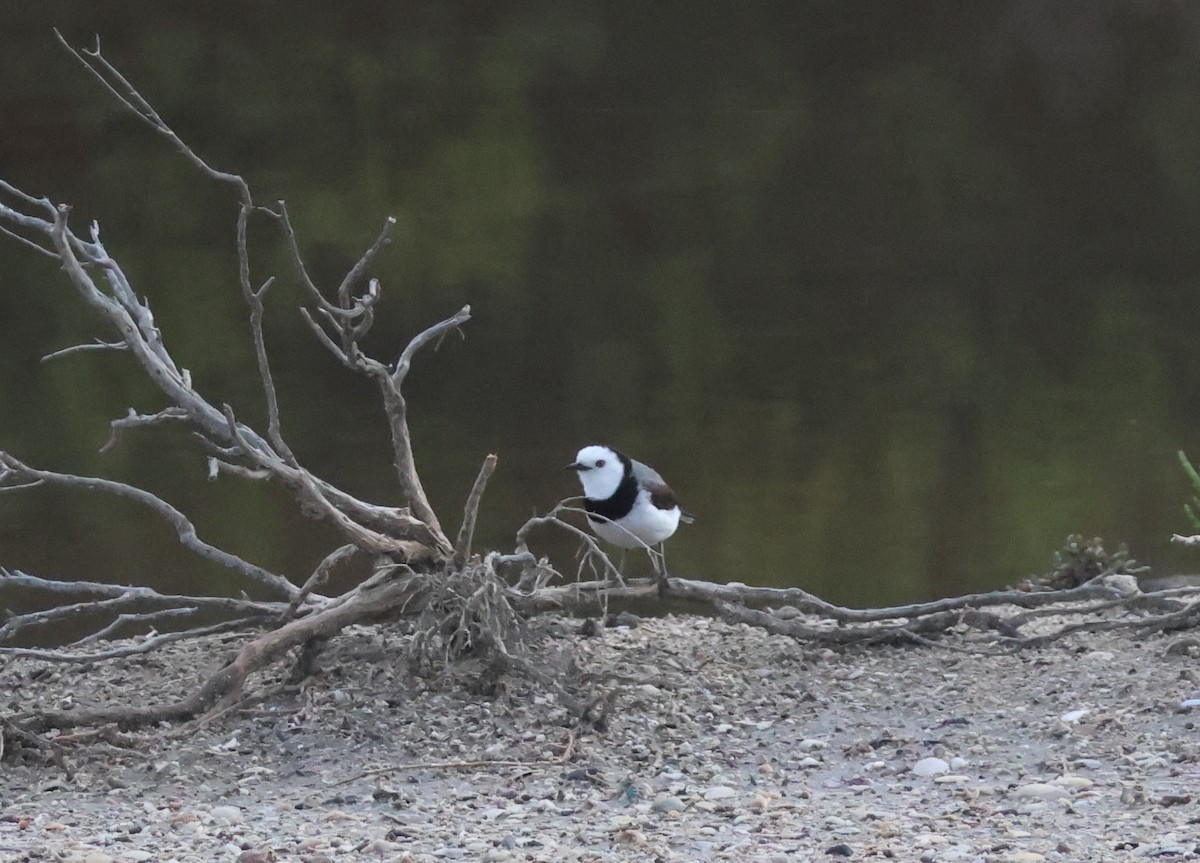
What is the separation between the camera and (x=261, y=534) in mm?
7402

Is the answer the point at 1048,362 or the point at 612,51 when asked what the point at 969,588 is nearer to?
the point at 1048,362

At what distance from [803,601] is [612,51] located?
953 cm

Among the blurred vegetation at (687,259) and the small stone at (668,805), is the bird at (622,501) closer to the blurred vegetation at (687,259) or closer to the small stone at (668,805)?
the small stone at (668,805)

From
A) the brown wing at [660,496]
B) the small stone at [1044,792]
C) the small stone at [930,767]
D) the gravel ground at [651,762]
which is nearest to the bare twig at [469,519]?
the gravel ground at [651,762]

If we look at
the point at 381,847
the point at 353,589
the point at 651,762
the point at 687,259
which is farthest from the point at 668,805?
the point at 687,259

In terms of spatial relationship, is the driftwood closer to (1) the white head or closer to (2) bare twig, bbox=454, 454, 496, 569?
(2) bare twig, bbox=454, 454, 496, 569

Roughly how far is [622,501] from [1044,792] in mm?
1889

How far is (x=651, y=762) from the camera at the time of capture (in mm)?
3900

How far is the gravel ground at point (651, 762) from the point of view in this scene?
3.28 meters

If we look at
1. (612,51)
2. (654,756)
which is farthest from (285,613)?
(612,51)

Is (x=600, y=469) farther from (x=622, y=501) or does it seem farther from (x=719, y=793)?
(x=719, y=793)

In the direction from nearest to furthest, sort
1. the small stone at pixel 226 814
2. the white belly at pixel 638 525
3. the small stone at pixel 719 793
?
the small stone at pixel 226 814, the small stone at pixel 719 793, the white belly at pixel 638 525

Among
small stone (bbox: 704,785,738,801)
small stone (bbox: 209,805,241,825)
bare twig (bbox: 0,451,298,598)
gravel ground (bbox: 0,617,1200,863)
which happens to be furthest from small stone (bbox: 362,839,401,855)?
bare twig (bbox: 0,451,298,598)

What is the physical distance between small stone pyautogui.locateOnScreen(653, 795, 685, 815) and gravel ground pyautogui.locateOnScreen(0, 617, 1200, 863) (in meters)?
0.01
